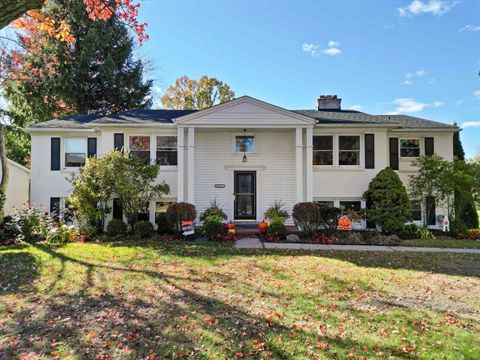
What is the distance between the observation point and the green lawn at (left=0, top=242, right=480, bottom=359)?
3178mm

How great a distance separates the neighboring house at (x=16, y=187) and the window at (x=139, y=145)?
6.17 meters

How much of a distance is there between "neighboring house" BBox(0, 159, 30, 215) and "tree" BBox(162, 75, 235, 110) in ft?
55.2

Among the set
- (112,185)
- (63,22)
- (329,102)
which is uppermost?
(329,102)

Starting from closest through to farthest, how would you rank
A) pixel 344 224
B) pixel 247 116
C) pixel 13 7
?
1. pixel 13 7
2. pixel 344 224
3. pixel 247 116

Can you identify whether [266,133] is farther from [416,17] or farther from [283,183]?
[416,17]

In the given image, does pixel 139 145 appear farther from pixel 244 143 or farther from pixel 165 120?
pixel 244 143

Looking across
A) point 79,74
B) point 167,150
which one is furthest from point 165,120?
point 79,74

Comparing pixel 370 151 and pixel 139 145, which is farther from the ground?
pixel 139 145

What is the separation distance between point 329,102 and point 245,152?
6.24 metres

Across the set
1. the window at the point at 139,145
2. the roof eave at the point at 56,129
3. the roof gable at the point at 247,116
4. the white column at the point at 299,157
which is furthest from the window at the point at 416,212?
the roof eave at the point at 56,129

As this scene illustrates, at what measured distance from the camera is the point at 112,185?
9734 millimetres

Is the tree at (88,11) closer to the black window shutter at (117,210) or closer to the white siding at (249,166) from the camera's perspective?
the white siding at (249,166)

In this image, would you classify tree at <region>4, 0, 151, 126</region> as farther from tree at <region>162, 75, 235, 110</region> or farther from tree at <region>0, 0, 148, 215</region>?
tree at <region>0, 0, 148, 215</region>

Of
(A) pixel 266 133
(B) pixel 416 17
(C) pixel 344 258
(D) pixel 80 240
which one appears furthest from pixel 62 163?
(B) pixel 416 17
